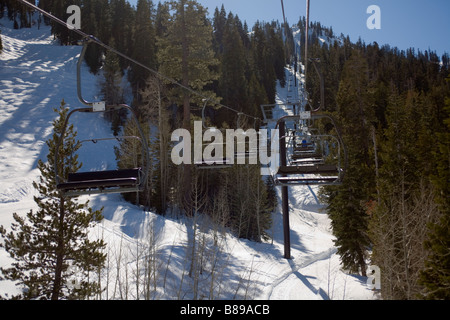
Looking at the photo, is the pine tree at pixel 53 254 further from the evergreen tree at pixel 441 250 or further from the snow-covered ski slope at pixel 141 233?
the evergreen tree at pixel 441 250

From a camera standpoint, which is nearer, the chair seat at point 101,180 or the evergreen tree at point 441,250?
the chair seat at point 101,180

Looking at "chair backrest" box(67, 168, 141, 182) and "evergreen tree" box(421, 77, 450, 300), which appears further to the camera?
"evergreen tree" box(421, 77, 450, 300)

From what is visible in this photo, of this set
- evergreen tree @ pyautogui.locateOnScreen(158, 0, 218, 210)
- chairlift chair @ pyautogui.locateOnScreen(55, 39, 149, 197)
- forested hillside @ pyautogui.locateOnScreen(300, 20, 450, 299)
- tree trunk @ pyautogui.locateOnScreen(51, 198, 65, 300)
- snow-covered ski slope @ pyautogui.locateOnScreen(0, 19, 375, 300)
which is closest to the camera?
chairlift chair @ pyautogui.locateOnScreen(55, 39, 149, 197)

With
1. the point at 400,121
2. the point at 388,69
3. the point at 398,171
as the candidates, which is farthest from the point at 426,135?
the point at 388,69

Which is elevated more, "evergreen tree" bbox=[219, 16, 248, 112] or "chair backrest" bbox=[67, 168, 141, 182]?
"evergreen tree" bbox=[219, 16, 248, 112]

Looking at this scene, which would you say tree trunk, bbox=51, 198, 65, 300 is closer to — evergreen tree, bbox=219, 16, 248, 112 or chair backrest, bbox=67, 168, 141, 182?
chair backrest, bbox=67, 168, 141, 182

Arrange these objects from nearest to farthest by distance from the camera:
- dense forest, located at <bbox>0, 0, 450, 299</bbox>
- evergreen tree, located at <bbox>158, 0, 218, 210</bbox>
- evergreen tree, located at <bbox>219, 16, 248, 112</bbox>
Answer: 1. dense forest, located at <bbox>0, 0, 450, 299</bbox>
2. evergreen tree, located at <bbox>158, 0, 218, 210</bbox>
3. evergreen tree, located at <bbox>219, 16, 248, 112</bbox>

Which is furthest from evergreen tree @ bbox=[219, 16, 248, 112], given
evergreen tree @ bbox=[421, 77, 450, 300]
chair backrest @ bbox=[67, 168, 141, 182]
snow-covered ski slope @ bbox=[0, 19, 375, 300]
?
chair backrest @ bbox=[67, 168, 141, 182]

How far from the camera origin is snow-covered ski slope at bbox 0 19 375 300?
51.1ft

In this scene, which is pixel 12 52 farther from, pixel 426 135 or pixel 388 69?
pixel 388 69

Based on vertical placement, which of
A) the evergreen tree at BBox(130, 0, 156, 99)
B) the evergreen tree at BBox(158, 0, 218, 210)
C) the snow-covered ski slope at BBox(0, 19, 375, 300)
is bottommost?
the snow-covered ski slope at BBox(0, 19, 375, 300)

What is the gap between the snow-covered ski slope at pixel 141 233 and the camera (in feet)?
51.1

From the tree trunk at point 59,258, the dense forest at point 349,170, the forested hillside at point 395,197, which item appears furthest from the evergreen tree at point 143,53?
the tree trunk at point 59,258

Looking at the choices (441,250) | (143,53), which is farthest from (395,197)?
(143,53)
